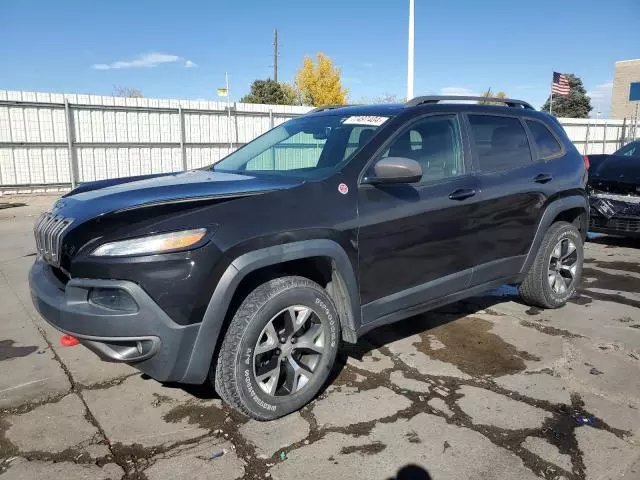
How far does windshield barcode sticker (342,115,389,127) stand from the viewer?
11.7 feet

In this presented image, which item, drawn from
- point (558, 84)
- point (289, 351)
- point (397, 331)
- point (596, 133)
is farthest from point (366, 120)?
point (596, 133)

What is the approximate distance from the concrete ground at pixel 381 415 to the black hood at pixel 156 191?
122 cm

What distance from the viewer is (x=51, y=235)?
2.92m

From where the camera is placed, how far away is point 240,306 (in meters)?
2.78

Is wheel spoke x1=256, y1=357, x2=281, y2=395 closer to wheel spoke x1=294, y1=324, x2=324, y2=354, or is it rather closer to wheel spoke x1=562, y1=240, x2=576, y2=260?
wheel spoke x1=294, y1=324, x2=324, y2=354

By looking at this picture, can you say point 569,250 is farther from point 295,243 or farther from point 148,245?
point 148,245

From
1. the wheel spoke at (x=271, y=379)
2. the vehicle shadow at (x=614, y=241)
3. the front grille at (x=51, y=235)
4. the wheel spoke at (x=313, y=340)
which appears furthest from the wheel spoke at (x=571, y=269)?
the front grille at (x=51, y=235)

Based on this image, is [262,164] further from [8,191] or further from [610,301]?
[8,191]

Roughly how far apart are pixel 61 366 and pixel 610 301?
16.5ft

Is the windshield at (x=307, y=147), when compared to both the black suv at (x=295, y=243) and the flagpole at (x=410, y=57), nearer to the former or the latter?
the black suv at (x=295, y=243)

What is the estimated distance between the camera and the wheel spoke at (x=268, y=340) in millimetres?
2852

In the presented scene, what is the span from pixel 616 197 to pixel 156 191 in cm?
668

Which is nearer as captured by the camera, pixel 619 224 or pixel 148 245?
pixel 148 245

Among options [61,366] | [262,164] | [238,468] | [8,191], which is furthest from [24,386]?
[8,191]
